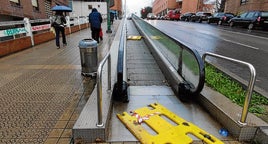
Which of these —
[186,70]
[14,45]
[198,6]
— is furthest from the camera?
[198,6]

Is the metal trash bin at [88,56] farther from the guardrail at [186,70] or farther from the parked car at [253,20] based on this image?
the parked car at [253,20]

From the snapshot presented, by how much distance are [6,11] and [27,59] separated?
9725mm

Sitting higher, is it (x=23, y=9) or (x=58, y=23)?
(x=23, y=9)

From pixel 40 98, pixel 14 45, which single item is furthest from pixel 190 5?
pixel 40 98

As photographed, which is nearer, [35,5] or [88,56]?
[88,56]

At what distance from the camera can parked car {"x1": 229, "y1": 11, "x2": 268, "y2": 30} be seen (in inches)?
736

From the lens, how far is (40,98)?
4.16 m

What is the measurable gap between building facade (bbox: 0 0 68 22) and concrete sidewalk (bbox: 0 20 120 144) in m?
9.55

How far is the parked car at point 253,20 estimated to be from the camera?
61.4ft

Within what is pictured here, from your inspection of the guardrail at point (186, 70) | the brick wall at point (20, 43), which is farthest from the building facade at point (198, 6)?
the guardrail at point (186, 70)

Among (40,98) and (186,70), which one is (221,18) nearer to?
(186,70)

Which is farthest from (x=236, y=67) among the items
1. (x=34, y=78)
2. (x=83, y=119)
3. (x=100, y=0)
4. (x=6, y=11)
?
(x=100, y=0)

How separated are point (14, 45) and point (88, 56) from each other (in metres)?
5.06

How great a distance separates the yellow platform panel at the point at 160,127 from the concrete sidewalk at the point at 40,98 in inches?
38.8
